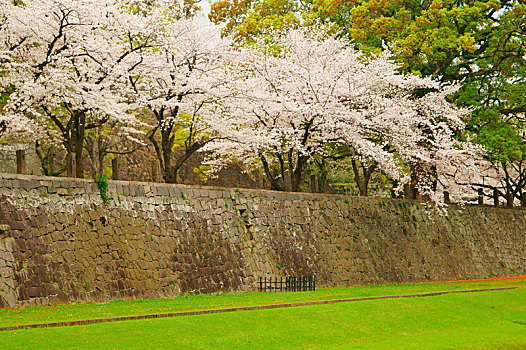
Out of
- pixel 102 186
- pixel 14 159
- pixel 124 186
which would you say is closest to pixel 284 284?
pixel 124 186

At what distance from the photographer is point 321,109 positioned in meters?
21.3

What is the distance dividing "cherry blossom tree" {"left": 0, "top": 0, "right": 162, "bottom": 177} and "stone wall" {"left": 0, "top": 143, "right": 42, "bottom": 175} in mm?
9584

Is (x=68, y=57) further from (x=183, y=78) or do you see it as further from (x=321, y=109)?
(x=321, y=109)

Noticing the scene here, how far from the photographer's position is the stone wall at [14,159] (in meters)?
25.9

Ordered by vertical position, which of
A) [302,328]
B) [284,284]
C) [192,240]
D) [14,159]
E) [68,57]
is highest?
[68,57]

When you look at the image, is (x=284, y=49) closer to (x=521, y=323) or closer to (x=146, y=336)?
(x=521, y=323)

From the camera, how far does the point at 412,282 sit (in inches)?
979

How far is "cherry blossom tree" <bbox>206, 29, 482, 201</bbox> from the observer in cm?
2147

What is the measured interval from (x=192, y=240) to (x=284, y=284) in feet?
11.3

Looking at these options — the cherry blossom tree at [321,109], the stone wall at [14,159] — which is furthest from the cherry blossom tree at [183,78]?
the stone wall at [14,159]

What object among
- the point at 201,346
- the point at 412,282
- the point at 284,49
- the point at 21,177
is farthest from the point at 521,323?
the point at 284,49

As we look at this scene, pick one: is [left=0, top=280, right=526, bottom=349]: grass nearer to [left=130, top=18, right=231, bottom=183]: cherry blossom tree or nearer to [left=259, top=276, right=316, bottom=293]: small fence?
[left=259, top=276, right=316, bottom=293]: small fence

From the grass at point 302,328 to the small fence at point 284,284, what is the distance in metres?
4.97

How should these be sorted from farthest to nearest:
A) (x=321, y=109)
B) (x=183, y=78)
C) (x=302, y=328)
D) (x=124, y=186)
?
(x=321, y=109), (x=183, y=78), (x=124, y=186), (x=302, y=328)
